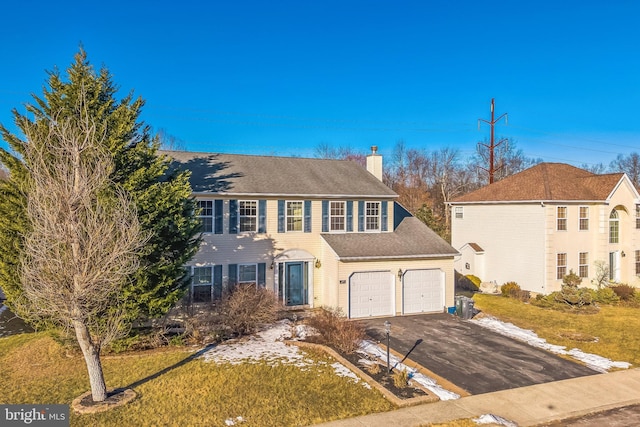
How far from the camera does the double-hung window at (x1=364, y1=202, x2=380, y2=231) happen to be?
20453 mm

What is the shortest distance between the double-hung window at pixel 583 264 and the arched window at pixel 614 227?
8.26 ft

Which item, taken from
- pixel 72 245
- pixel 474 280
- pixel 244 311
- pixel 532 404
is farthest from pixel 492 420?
pixel 474 280

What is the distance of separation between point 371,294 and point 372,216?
401cm

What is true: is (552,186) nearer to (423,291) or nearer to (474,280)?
(474,280)

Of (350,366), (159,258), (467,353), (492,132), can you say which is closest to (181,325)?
(159,258)

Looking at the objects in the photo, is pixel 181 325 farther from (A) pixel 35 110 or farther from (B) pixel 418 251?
(B) pixel 418 251

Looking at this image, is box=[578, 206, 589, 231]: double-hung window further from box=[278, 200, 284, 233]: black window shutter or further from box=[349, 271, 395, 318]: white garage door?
box=[278, 200, 284, 233]: black window shutter

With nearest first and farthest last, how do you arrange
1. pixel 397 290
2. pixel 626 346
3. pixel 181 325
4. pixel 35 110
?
pixel 35 110 → pixel 626 346 → pixel 181 325 → pixel 397 290

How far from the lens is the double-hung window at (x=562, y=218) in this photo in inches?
920

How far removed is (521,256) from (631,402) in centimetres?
1429

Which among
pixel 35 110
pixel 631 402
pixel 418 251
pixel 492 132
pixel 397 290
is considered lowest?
pixel 631 402

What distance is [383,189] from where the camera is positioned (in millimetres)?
21078

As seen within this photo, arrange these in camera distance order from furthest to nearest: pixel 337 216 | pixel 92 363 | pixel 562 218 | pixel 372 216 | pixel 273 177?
pixel 562 218 < pixel 372 216 < pixel 273 177 < pixel 337 216 < pixel 92 363

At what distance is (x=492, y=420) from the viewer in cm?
920
